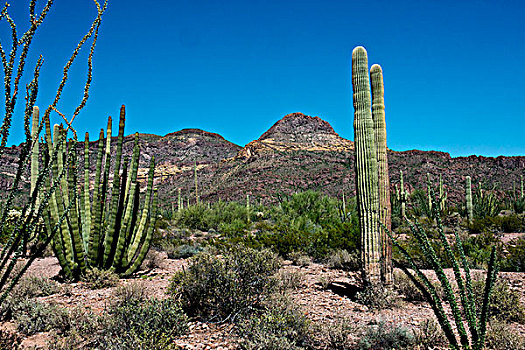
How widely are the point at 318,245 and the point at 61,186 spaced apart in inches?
237

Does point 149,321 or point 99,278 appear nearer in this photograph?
point 149,321

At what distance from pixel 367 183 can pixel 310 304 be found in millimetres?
2000

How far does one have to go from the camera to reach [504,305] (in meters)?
4.84

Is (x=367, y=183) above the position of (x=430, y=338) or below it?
above

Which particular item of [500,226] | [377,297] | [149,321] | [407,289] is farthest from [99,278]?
[500,226]

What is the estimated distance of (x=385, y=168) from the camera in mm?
5707

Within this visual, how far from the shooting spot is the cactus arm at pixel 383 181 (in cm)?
556

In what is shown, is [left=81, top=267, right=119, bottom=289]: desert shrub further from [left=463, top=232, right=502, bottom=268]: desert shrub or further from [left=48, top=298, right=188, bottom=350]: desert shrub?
[left=463, top=232, right=502, bottom=268]: desert shrub

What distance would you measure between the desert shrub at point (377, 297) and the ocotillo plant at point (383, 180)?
0.74 ft

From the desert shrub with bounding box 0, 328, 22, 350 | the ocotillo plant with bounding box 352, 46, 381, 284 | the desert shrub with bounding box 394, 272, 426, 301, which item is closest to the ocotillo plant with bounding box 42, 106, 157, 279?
the desert shrub with bounding box 0, 328, 22, 350

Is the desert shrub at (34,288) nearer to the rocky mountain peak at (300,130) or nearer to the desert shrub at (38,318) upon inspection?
the desert shrub at (38,318)

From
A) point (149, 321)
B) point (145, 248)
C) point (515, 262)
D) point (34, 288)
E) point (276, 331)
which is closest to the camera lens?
point (276, 331)

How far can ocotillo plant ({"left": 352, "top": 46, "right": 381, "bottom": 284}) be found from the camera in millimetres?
5555

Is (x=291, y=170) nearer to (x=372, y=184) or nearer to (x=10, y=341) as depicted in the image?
(x=372, y=184)
